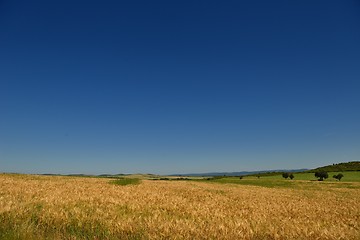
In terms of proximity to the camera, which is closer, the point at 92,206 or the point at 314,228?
the point at 314,228

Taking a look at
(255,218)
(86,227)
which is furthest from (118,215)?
(255,218)

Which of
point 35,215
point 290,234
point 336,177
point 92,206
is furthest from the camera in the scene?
point 336,177

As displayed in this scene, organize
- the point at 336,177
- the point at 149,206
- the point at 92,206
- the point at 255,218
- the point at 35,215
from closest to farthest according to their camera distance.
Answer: the point at 35,215 < the point at 255,218 < the point at 92,206 < the point at 149,206 < the point at 336,177

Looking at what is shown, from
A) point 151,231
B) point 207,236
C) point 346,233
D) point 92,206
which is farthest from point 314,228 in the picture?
point 92,206

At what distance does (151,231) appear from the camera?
6.88m

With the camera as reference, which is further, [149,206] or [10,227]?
[149,206]

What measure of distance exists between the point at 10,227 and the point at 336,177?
62299mm

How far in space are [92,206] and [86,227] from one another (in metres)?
3.04

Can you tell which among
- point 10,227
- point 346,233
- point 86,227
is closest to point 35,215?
point 10,227

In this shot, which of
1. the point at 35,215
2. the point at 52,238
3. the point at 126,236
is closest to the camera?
the point at 52,238

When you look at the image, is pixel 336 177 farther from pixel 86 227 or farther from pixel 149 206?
pixel 86 227

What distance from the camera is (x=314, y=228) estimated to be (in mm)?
7992

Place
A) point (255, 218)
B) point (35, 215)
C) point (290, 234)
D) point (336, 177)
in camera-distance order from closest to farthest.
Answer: point (290, 234)
point (35, 215)
point (255, 218)
point (336, 177)

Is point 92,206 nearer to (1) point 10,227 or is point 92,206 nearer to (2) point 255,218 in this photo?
(1) point 10,227
